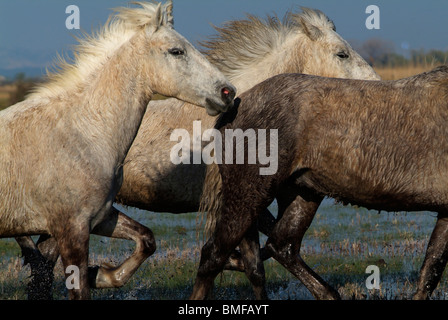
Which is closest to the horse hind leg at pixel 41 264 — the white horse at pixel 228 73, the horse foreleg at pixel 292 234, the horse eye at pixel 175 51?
the white horse at pixel 228 73

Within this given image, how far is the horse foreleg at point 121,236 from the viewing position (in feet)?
19.2

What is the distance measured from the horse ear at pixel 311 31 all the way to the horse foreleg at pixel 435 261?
2439 millimetres

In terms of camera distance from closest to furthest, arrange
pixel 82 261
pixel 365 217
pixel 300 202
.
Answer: pixel 82 261
pixel 300 202
pixel 365 217

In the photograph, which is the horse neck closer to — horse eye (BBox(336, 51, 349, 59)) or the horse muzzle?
the horse muzzle

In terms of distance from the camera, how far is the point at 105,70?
5762 mm

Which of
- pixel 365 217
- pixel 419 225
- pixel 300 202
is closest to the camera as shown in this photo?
pixel 300 202

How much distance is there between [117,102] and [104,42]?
A: 558mm

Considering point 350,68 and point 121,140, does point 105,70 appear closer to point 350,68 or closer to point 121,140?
point 121,140

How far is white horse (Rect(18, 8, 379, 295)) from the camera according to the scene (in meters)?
6.87

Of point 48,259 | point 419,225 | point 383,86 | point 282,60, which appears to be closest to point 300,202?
point 383,86

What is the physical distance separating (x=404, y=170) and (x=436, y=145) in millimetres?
289

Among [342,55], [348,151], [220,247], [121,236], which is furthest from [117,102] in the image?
[342,55]

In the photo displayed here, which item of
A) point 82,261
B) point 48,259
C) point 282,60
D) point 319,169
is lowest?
point 48,259

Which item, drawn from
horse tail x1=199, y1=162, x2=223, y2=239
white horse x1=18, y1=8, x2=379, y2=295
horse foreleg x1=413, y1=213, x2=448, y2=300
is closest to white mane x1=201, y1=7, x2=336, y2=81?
white horse x1=18, y1=8, x2=379, y2=295
